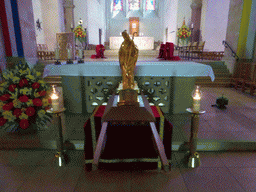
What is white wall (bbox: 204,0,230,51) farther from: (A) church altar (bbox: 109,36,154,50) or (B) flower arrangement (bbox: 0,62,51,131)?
(B) flower arrangement (bbox: 0,62,51,131)

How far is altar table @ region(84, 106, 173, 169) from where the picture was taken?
200 centimetres

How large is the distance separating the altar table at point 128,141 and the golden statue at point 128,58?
1.85ft

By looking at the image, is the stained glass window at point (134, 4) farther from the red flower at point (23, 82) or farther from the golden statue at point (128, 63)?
the red flower at point (23, 82)

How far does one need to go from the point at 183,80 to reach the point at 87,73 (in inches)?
68.1

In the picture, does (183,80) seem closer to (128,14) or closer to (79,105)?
(79,105)

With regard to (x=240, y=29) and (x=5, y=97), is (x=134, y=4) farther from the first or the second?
(x=5, y=97)

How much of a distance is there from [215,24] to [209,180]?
33.0 feet

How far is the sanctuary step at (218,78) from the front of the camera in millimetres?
6664

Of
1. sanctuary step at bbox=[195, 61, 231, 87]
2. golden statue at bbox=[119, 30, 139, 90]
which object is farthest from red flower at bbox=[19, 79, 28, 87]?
sanctuary step at bbox=[195, 61, 231, 87]

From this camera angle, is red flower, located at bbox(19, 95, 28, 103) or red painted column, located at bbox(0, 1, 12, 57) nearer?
red flower, located at bbox(19, 95, 28, 103)

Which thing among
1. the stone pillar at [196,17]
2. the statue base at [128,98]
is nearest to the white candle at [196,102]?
the statue base at [128,98]

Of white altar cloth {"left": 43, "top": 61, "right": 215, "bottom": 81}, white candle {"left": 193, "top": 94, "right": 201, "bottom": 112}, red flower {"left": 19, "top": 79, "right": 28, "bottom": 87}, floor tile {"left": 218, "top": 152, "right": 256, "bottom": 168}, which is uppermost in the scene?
white altar cloth {"left": 43, "top": 61, "right": 215, "bottom": 81}

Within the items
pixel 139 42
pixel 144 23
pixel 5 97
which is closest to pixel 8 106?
pixel 5 97

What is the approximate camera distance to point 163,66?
295 cm
